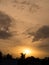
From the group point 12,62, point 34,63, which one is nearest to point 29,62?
point 34,63

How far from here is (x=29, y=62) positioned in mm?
64500

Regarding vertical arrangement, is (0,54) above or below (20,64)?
above

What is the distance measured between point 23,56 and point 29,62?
285 centimetres

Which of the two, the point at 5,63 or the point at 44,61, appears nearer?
the point at 5,63

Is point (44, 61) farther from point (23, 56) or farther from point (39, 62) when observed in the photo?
point (23, 56)

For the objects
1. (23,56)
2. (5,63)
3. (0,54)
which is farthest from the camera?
(0,54)

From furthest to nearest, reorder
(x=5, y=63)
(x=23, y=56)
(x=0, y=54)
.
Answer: (x=0, y=54) < (x=23, y=56) < (x=5, y=63)

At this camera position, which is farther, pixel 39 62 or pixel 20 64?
pixel 39 62

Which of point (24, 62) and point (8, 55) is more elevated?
point (8, 55)

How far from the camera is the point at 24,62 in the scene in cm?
6238

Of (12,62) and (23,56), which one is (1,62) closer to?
(12,62)

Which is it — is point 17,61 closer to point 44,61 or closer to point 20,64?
point 20,64

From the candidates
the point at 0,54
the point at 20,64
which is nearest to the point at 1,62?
the point at 20,64

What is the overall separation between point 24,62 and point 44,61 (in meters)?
6.91
